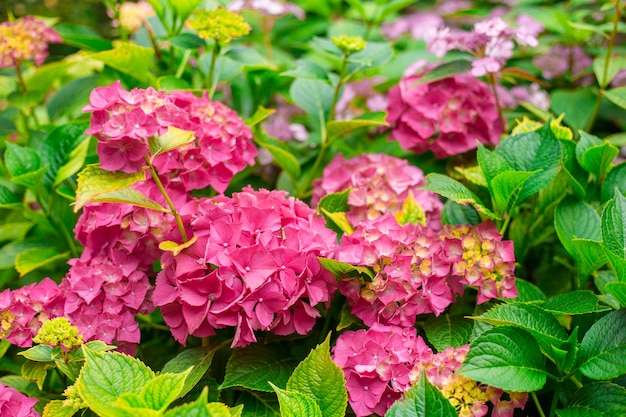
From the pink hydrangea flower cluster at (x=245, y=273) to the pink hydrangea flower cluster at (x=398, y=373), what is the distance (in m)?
0.10

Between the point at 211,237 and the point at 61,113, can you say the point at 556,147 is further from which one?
the point at 61,113

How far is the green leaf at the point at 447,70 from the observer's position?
5.32 ft

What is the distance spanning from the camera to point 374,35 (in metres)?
2.40

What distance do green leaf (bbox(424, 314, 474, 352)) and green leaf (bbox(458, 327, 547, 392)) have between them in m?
0.13

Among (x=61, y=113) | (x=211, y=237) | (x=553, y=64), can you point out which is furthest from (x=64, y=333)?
(x=553, y=64)

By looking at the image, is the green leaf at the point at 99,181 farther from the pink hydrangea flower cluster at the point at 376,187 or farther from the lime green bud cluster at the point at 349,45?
the lime green bud cluster at the point at 349,45

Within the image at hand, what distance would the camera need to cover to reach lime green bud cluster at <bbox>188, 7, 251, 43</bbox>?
1468 mm

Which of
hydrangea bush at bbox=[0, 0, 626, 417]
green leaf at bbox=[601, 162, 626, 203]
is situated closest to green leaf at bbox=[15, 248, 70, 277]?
hydrangea bush at bbox=[0, 0, 626, 417]

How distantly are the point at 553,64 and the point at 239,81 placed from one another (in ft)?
3.27

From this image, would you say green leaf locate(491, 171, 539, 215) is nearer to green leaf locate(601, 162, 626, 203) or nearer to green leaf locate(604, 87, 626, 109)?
green leaf locate(601, 162, 626, 203)

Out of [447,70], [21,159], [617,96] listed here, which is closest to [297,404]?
[21,159]

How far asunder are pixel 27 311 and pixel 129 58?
65 centimetres

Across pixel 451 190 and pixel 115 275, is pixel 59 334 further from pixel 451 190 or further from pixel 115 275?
pixel 451 190

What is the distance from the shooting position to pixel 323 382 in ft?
3.40
